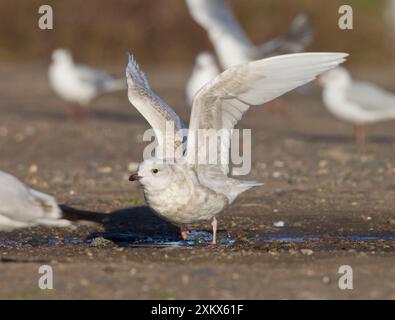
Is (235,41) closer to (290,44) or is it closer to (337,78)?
(290,44)

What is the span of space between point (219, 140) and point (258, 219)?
1357 mm

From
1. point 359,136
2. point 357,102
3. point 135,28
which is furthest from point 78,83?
point 135,28

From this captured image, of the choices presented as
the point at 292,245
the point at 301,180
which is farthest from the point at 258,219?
the point at 301,180

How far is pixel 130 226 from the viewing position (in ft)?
30.0

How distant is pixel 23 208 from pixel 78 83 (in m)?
10.4

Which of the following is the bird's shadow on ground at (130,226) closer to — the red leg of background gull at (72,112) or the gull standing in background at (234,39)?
the gull standing in background at (234,39)

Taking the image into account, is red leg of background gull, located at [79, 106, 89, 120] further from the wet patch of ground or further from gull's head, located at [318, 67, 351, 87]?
gull's head, located at [318, 67, 351, 87]

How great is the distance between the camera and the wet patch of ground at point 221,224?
20.7 feet

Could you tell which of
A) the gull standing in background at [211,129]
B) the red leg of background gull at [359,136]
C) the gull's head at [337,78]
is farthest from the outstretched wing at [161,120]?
the gull's head at [337,78]

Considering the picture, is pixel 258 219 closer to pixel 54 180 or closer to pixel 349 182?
pixel 349 182

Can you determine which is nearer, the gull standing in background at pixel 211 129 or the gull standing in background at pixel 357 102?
the gull standing in background at pixel 211 129

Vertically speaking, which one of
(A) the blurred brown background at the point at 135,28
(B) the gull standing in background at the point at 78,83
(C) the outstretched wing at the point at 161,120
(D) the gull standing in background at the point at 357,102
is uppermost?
(A) the blurred brown background at the point at 135,28

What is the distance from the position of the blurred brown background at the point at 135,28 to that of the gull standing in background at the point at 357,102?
1065 centimetres

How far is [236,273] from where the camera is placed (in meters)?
6.56
